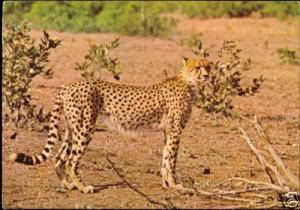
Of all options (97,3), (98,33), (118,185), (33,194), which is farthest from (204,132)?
(97,3)

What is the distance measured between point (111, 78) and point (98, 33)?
25.2ft

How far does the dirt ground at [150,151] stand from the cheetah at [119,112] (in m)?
0.24

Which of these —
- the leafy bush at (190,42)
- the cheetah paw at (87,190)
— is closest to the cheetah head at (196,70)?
the cheetah paw at (87,190)

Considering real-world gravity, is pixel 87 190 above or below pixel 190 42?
above

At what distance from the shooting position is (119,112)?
650 cm

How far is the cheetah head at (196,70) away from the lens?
22.2 ft

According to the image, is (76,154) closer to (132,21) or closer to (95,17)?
(132,21)

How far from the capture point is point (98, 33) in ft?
67.7

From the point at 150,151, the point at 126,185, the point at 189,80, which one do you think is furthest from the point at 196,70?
the point at 150,151

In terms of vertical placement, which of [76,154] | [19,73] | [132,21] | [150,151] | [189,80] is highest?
[189,80]

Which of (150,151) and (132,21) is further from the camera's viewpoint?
(132,21)

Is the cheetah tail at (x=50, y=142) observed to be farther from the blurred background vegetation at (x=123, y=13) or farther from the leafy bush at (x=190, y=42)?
the blurred background vegetation at (x=123, y=13)

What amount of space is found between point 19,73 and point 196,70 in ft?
9.63

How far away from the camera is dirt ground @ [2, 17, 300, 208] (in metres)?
5.92
